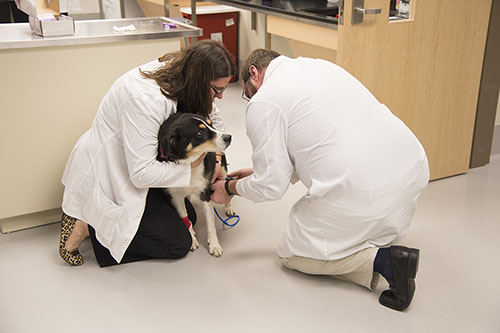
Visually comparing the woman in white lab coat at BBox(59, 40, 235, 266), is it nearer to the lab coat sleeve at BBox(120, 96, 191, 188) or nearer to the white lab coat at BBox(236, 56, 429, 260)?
the lab coat sleeve at BBox(120, 96, 191, 188)

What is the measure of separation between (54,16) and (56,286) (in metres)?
1.28

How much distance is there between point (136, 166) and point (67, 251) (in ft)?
1.88

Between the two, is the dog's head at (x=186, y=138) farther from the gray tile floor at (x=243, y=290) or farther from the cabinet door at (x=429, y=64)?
the cabinet door at (x=429, y=64)

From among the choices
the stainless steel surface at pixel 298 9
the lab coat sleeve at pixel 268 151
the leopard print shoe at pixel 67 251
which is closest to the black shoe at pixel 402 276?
the lab coat sleeve at pixel 268 151

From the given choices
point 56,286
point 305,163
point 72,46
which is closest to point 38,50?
point 72,46

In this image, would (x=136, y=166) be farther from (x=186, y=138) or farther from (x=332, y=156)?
(x=332, y=156)

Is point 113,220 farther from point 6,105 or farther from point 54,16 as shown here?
point 54,16

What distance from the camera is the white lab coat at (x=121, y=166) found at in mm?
1989

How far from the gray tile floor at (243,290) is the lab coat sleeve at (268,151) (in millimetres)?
418

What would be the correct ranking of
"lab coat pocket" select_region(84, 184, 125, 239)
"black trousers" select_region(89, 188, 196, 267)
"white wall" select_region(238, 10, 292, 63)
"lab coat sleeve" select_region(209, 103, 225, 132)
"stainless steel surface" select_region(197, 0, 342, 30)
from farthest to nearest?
"white wall" select_region(238, 10, 292, 63) → "stainless steel surface" select_region(197, 0, 342, 30) → "lab coat sleeve" select_region(209, 103, 225, 132) → "black trousers" select_region(89, 188, 196, 267) → "lab coat pocket" select_region(84, 184, 125, 239)

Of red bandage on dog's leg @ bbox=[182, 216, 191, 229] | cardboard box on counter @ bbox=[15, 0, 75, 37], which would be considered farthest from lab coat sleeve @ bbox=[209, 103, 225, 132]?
cardboard box on counter @ bbox=[15, 0, 75, 37]

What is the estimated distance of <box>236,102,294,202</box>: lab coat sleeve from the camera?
1900 mm

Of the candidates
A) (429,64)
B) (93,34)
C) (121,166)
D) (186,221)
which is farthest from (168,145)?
(429,64)

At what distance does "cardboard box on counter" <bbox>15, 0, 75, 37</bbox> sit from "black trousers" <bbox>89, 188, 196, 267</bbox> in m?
0.87
